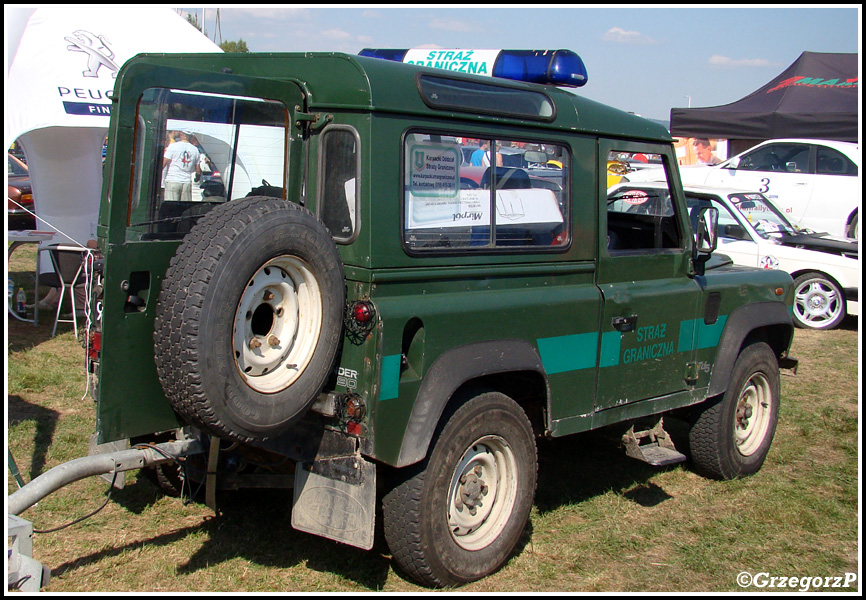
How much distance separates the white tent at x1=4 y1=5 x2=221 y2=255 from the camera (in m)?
7.61

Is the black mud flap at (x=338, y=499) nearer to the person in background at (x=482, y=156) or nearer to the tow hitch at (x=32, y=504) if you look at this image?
the tow hitch at (x=32, y=504)

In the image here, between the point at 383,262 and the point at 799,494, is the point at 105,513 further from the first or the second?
the point at 799,494

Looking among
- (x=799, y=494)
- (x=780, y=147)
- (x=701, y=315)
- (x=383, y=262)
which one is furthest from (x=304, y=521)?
(x=780, y=147)

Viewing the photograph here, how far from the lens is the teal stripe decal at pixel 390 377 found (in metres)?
3.29

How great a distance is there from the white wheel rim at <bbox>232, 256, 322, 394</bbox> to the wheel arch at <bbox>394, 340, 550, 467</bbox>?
0.56m

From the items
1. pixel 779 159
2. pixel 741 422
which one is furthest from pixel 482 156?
pixel 779 159

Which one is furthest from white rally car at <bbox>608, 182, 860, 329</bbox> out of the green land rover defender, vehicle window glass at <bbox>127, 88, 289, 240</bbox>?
vehicle window glass at <bbox>127, 88, 289, 240</bbox>

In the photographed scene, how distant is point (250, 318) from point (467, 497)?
1443 millimetres

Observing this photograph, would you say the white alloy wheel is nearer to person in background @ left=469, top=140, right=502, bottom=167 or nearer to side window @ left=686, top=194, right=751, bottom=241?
side window @ left=686, top=194, right=751, bottom=241

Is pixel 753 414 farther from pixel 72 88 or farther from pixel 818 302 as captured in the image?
pixel 72 88

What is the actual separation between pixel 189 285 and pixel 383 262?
0.84m

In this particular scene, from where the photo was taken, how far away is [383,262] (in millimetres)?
3363

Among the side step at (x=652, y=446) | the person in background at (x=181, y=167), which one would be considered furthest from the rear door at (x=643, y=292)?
the person in background at (x=181, y=167)

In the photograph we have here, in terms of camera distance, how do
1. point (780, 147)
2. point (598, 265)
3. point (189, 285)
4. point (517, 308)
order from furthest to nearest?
1. point (780, 147)
2. point (598, 265)
3. point (517, 308)
4. point (189, 285)
